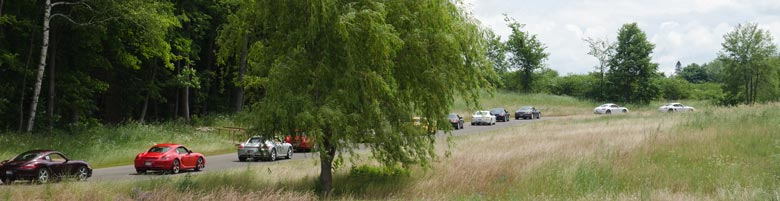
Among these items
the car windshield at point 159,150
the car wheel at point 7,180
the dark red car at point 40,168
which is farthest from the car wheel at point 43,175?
the car windshield at point 159,150

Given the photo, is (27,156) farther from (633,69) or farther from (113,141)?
(633,69)

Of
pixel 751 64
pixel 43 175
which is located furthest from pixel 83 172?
pixel 751 64

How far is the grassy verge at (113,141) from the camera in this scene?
28.4 m

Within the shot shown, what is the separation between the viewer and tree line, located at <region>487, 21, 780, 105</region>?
8200 centimetres

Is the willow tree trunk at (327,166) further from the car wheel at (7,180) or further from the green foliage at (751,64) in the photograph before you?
the green foliage at (751,64)

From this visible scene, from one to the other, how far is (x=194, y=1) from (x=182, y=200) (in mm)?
35819

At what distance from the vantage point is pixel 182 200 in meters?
13.1

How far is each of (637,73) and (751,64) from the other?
15.5m

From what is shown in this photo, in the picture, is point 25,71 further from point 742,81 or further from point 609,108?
point 742,81

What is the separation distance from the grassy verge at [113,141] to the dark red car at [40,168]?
4.97 m

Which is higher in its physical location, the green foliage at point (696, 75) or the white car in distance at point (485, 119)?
the green foliage at point (696, 75)

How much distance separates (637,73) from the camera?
93812 millimetres

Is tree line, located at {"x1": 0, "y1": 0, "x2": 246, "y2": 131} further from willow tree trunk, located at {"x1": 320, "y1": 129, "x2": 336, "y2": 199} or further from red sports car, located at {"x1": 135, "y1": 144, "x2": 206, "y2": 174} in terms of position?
willow tree trunk, located at {"x1": 320, "y1": 129, "x2": 336, "y2": 199}

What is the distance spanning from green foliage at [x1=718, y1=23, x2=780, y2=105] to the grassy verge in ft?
223
